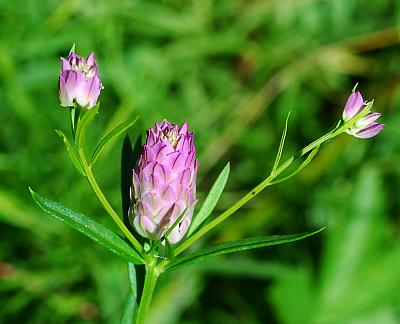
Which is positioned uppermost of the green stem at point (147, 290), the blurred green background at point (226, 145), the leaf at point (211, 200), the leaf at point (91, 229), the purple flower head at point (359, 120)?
the blurred green background at point (226, 145)

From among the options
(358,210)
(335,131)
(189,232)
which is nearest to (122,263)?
(358,210)

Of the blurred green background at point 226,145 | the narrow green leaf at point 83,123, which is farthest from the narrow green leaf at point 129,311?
the blurred green background at point 226,145

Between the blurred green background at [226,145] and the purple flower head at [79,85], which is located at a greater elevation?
the blurred green background at [226,145]

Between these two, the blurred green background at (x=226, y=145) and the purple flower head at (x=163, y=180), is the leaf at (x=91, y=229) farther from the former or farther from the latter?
the blurred green background at (x=226, y=145)

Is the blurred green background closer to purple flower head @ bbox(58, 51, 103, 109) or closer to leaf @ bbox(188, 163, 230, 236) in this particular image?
leaf @ bbox(188, 163, 230, 236)

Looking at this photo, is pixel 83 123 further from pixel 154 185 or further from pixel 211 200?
pixel 211 200

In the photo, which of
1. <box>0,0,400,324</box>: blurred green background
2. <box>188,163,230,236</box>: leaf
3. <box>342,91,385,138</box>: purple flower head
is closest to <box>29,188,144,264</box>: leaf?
<box>188,163,230,236</box>: leaf

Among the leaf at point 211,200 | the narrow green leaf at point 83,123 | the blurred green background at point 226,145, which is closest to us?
the narrow green leaf at point 83,123
